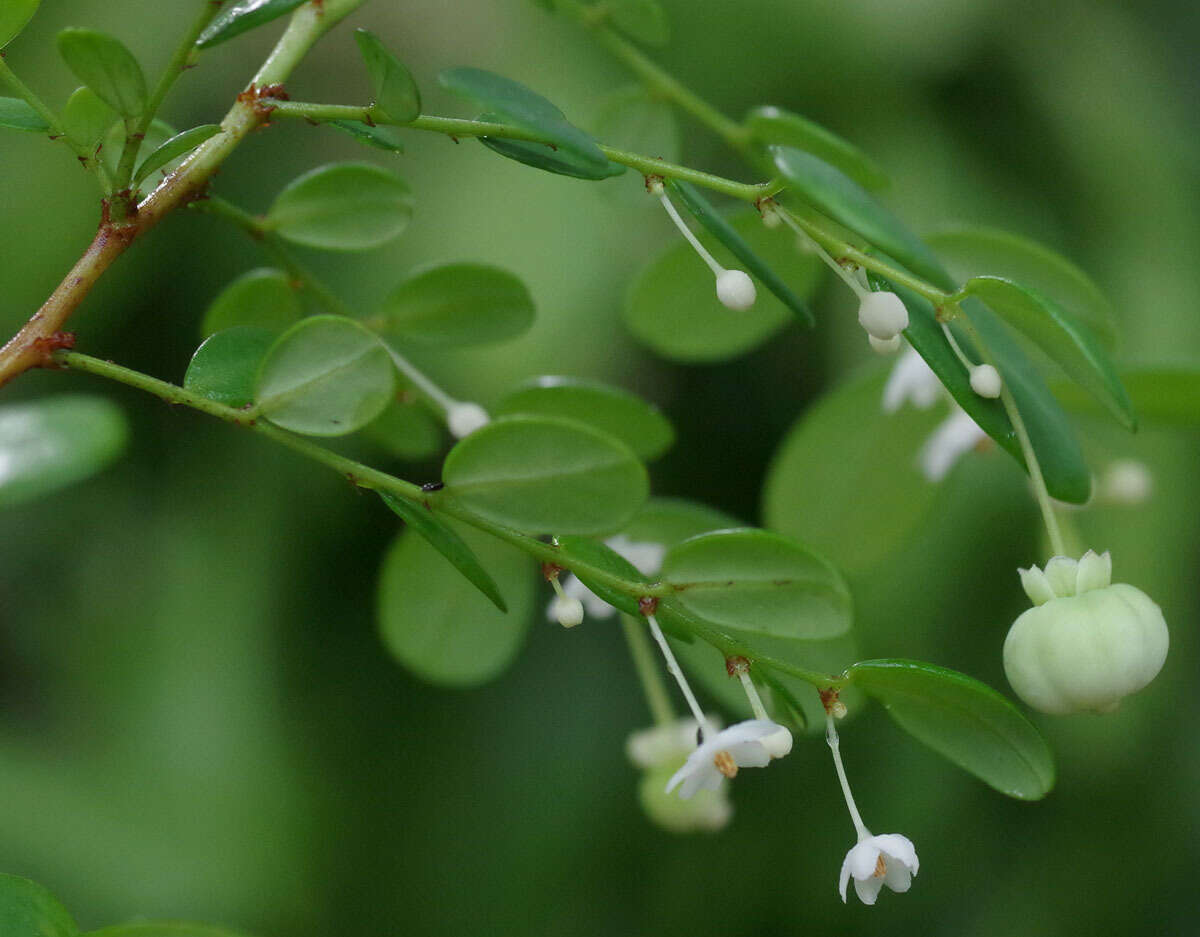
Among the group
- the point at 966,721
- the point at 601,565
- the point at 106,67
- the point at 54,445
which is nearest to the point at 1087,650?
the point at 966,721

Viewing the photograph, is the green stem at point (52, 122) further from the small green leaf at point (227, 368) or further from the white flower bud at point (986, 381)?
the white flower bud at point (986, 381)

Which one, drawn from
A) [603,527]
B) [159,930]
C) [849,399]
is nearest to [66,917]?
[159,930]

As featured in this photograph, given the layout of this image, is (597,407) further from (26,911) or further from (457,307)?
(26,911)

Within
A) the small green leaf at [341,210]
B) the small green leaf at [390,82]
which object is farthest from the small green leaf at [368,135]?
the small green leaf at [341,210]

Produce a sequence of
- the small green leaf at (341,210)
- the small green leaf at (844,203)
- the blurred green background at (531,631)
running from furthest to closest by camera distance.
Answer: the blurred green background at (531,631), the small green leaf at (341,210), the small green leaf at (844,203)

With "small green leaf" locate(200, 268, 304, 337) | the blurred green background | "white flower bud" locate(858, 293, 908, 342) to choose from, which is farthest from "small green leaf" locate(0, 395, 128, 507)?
the blurred green background

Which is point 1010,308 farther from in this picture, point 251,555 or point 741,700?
point 251,555
